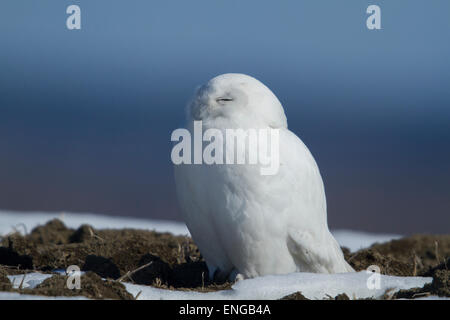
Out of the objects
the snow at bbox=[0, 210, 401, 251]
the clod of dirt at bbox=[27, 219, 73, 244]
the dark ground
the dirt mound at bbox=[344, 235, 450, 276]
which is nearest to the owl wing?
the dark ground

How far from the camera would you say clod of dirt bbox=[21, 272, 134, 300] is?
488 cm

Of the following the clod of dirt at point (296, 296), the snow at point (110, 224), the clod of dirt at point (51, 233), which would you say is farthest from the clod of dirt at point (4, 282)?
the snow at point (110, 224)

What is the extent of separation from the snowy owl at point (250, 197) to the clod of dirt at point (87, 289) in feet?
3.63

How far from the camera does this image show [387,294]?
18.6 ft

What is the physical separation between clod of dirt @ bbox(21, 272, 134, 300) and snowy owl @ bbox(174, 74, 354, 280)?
43.6 inches

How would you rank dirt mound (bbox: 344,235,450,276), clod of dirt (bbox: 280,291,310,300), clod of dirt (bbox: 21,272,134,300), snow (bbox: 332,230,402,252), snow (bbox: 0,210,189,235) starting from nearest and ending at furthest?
clod of dirt (bbox: 21,272,134,300) < clod of dirt (bbox: 280,291,310,300) < dirt mound (bbox: 344,235,450,276) < snow (bbox: 332,230,402,252) < snow (bbox: 0,210,189,235)

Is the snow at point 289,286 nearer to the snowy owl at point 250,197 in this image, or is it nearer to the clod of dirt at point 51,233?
the snowy owl at point 250,197

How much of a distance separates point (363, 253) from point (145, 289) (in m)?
3.19

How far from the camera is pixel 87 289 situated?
16.5 feet

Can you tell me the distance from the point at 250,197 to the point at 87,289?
1.55 m

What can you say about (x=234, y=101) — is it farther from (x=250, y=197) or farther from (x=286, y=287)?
(x=286, y=287)

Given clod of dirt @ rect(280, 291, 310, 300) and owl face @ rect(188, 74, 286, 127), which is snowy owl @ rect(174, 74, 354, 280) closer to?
owl face @ rect(188, 74, 286, 127)

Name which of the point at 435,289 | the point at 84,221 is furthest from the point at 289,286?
the point at 84,221
